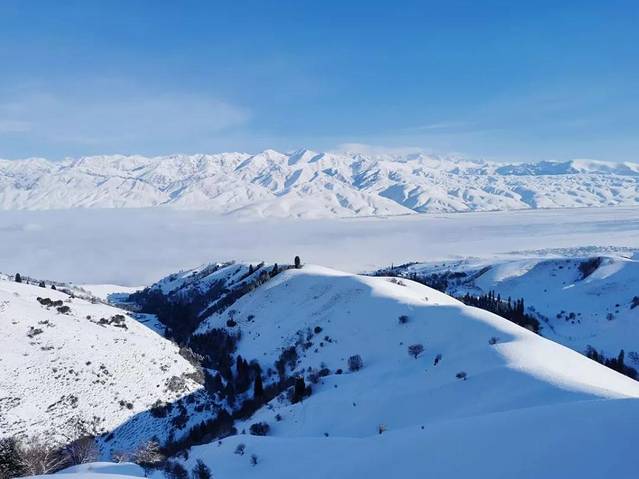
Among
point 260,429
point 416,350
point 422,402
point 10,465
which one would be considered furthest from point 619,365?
point 10,465

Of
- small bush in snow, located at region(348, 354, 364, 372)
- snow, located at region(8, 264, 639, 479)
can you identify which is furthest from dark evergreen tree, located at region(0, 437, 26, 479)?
small bush in snow, located at region(348, 354, 364, 372)

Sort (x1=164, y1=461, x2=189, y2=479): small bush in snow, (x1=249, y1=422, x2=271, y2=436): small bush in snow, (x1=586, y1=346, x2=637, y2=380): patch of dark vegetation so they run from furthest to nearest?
(x1=586, y1=346, x2=637, y2=380): patch of dark vegetation, (x1=249, y1=422, x2=271, y2=436): small bush in snow, (x1=164, y1=461, x2=189, y2=479): small bush in snow

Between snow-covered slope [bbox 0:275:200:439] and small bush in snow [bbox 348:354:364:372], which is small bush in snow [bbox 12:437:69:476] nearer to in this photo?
snow-covered slope [bbox 0:275:200:439]

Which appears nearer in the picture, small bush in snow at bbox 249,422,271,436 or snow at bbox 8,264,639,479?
snow at bbox 8,264,639,479

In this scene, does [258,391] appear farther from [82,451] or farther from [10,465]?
[10,465]

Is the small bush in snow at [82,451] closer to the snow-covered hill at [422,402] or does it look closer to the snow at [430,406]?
the snow at [430,406]
